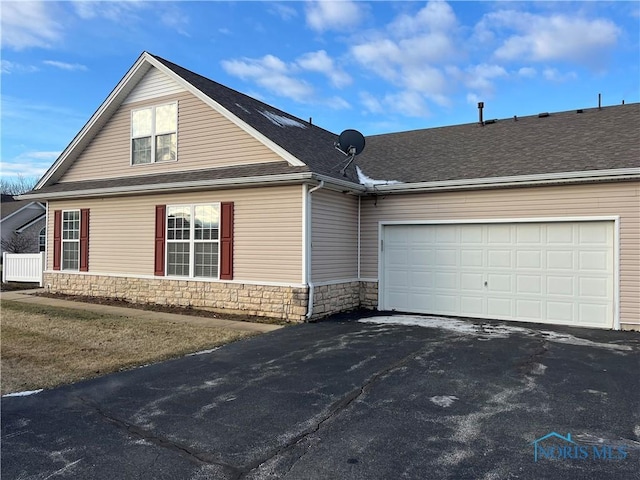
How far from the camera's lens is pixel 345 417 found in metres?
4.24

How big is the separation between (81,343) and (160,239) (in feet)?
15.1

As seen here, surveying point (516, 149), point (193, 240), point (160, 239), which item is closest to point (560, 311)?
point (516, 149)

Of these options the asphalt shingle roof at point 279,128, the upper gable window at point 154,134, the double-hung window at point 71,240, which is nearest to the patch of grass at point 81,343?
the double-hung window at point 71,240

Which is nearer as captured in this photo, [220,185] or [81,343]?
[81,343]

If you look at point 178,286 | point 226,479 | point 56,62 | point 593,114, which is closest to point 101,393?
point 226,479

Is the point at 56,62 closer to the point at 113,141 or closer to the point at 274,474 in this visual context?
the point at 113,141

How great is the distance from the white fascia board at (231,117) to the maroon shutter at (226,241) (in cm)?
175

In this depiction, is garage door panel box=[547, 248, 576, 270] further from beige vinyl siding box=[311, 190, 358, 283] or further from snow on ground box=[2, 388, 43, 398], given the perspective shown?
snow on ground box=[2, 388, 43, 398]

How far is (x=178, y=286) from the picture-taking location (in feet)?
37.4

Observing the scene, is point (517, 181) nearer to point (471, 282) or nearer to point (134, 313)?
point (471, 282)

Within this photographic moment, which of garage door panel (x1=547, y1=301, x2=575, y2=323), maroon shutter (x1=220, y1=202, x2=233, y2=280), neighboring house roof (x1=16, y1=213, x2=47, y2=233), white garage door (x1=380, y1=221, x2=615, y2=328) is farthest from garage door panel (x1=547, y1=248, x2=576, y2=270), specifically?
neighboring house roof (x1=16, y1=213, x2=47, y2=233)

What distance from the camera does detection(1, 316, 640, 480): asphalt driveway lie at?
331 cm

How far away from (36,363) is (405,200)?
27.0 ft

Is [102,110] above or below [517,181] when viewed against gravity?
above
